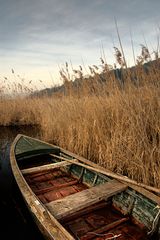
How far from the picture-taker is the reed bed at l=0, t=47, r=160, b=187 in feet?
9.25

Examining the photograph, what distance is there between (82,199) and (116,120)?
5.06 ft

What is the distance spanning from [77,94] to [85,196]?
2864 millimetres

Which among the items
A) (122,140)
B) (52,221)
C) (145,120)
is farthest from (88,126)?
(52,221)

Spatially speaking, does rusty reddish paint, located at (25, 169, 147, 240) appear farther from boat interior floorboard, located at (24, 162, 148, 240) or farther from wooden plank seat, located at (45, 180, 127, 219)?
wooden plank seat, located at (45, 180, 127, 219)

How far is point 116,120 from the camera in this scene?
3.53m

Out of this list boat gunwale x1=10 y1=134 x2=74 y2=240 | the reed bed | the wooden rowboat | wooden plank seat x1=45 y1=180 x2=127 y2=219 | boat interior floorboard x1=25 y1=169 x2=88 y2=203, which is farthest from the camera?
boat interior floorboard x1=25 y1=169 x2=88 y2=203

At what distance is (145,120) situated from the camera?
9.68 ft

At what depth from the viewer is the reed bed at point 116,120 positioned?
282 cm

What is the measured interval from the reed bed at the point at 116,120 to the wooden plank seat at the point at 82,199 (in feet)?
1.33

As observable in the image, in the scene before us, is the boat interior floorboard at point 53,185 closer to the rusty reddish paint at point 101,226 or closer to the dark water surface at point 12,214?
the dark water surface at point 12,214

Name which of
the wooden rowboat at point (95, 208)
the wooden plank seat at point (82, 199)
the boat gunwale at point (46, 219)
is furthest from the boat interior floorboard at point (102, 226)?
the boat gunwale at point (46, 219)

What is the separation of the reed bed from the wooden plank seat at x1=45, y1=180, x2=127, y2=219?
40 cm

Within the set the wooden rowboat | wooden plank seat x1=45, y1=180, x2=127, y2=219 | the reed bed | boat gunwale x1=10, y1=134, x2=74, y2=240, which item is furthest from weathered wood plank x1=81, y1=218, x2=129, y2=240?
the reed bed

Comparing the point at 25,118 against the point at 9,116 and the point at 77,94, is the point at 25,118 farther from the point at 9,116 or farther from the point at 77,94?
the point at 77,94
